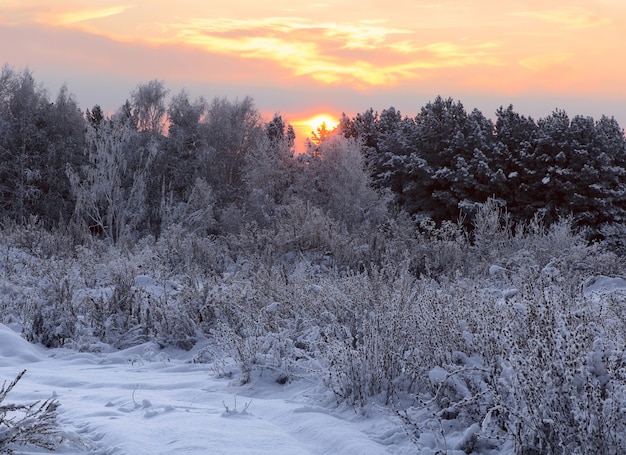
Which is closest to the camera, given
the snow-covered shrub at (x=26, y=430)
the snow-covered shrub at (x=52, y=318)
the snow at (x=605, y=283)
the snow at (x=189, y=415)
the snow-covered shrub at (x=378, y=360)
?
the snow-covered shrub at (x=26, y=430)

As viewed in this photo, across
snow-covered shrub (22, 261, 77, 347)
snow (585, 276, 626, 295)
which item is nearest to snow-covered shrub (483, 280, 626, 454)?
snow-covered shrub (22, 261, 77, 347)

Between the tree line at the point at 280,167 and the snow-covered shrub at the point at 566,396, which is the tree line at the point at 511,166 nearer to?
the tree line at the point at 280,167

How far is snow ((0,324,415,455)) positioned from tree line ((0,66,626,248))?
2706cm

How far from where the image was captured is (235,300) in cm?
709

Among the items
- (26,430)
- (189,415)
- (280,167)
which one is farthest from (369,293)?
(280,167)

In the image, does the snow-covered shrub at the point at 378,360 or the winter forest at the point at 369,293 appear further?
the snow-covered shrub at the point at 378,360

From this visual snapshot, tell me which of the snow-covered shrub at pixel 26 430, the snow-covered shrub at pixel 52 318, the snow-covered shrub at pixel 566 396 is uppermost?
the snow-covered shrub at pixel 566 396

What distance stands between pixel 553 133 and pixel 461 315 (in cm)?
3554

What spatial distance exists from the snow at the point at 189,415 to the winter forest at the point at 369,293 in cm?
11

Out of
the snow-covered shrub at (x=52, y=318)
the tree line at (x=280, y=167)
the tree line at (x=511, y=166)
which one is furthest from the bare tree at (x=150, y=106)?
the snow-covered shrub at (x=52, y=318)

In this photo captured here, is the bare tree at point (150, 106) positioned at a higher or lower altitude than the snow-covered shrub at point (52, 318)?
higher

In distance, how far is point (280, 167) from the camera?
3975 cm

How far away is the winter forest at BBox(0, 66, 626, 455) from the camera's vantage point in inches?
124

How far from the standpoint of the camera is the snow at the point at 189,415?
3.38 meters
